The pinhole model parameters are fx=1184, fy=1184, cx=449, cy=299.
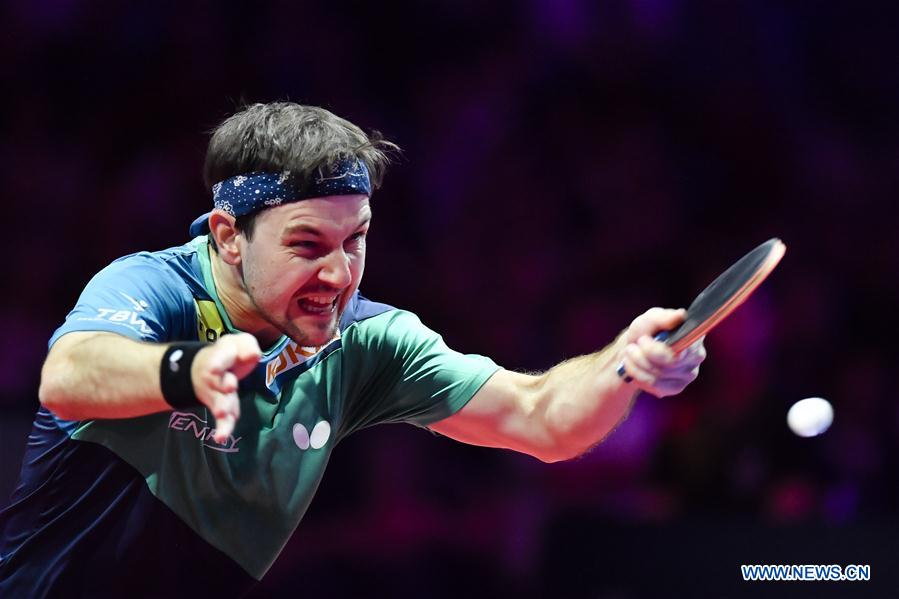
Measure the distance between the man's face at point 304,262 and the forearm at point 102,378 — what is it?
56 centimetres

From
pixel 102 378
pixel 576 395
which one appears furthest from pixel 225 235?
pixel 576 395

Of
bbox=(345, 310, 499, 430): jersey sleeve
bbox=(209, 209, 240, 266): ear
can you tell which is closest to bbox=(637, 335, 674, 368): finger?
bbox=(345, 310, 499, 430): jersey sleeve

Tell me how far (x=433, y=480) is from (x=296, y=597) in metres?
0.92

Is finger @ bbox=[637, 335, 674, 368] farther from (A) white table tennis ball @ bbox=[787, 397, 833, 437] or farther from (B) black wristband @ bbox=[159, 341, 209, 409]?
(A) white table tennis ball @ bbox=[787, 397, 833, 437]

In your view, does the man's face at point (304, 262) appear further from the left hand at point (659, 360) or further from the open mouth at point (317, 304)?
the left hand at point (659, 360)

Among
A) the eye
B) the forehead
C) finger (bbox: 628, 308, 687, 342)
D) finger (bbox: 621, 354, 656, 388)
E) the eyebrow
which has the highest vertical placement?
the forehead

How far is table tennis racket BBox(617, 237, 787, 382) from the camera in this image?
2625 mm

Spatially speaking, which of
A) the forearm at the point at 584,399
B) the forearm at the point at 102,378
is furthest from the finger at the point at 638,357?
the forearm at the point at 102,378

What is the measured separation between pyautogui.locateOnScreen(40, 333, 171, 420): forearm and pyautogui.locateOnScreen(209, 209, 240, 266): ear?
62 centimetres

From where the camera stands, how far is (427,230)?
675 centimetres

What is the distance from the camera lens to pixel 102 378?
251cm

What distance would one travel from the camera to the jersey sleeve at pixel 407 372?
3.43 m

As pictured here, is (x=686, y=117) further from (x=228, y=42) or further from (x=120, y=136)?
(x=120, y=136)

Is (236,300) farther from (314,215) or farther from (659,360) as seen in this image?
(659,360)
